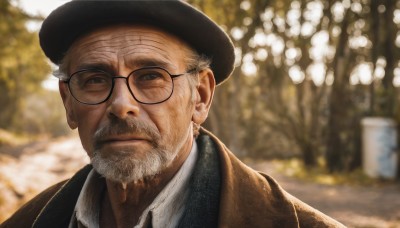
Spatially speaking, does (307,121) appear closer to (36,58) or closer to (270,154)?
(270,154)

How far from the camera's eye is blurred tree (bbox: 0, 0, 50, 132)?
43.6 feet

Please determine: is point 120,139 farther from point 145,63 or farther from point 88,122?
point 145,63

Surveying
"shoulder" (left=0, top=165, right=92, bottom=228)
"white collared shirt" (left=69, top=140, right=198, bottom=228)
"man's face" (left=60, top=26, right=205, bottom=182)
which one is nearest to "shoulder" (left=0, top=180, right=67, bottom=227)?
"shoulder" (left=0, top=165, right=92, bottom=228)

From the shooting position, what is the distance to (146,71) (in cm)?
193

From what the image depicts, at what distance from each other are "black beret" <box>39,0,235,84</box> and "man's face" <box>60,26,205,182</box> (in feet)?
0.17

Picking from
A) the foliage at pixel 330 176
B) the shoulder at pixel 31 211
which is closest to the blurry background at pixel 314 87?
the foliage at pixel 330 176

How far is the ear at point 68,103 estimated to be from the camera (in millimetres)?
2204

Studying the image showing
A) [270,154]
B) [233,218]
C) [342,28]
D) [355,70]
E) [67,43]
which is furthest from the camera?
[270,154]

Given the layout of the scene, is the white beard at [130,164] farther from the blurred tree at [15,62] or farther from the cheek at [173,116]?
the blurred tree at [15,62]

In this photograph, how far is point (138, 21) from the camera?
1949 mm

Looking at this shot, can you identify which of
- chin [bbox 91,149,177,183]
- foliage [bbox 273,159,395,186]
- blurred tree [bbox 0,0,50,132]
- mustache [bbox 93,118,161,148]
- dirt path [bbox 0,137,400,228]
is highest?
blurred tree [bbox 0,0,50,132]

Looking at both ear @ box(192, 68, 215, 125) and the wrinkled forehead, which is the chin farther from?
the wrinkled forehead

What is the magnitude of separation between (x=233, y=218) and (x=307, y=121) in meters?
13.7

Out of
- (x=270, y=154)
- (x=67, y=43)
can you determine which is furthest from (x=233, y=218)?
(x=270, y=154)
